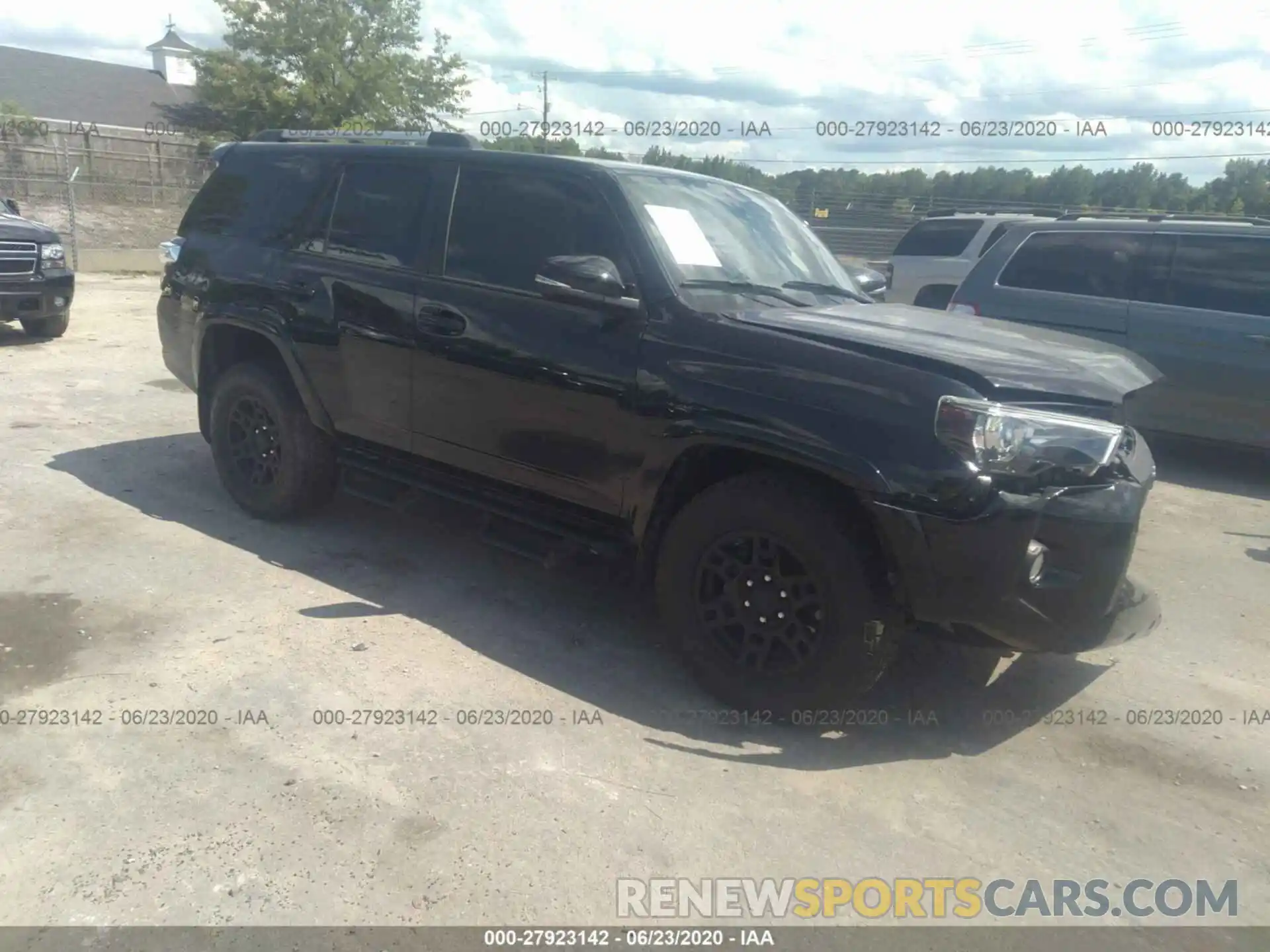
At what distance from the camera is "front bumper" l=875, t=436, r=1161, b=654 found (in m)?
3.20

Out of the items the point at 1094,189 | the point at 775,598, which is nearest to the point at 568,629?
the point at 775,598

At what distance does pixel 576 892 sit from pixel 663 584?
1354 mm

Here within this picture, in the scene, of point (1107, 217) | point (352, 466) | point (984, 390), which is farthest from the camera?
point (1107, 217)

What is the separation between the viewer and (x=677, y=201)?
14.4ft

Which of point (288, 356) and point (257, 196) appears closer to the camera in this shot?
point (288, 356)

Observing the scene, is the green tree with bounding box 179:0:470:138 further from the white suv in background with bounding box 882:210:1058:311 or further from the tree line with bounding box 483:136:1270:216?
the white suv in background with bounding box 882:210:1058:311

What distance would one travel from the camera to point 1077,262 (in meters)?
8.01

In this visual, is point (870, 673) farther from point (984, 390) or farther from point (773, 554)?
point (984, 390)

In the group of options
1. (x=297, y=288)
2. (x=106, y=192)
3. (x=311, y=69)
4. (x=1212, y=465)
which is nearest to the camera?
(x=297, y=288)

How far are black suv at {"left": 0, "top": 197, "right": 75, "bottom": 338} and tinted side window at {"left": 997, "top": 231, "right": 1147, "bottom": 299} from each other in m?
9.37

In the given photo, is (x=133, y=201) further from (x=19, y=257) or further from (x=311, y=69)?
(x=19, y=257)

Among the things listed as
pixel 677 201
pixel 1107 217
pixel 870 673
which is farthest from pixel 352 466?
pixel 1107 217

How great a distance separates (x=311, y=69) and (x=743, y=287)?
36.5 meters

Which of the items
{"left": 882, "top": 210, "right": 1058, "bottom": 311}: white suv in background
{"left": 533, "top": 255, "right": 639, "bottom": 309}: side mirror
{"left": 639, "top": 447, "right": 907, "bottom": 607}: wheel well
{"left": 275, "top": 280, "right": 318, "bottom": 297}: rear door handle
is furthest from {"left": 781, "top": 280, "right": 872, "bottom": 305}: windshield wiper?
{"left": 882, "top": 210, "right": 1058, "bottom": 311}: white suv in background
